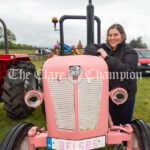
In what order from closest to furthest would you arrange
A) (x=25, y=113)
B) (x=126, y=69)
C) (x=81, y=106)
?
1. (x=81, y=106)
2. (x=126, y=69)
3. (x=25, y=113)

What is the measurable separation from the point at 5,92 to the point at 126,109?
1830 mm

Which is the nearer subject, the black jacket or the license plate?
the license plate

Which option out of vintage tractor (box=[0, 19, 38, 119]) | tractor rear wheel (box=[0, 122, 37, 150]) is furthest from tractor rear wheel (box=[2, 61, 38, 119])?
tractor rear wheel (box=[0, 122, 37, 150])

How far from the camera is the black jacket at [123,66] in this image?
5.16 feet

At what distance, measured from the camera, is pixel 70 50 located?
2.86 m

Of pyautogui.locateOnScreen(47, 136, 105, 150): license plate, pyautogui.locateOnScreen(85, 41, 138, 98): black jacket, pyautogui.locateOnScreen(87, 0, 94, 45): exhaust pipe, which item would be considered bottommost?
pyautogui.locateOnScreen(47, 136, 105, 150): license plate

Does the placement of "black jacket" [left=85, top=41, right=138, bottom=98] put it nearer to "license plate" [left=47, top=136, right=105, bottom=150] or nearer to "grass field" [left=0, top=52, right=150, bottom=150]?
"license plate" [left=47, top=136, right=105, bottom=150]

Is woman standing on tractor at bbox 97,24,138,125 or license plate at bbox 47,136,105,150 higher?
woman standing on tractor at bbox 97,24,138,125

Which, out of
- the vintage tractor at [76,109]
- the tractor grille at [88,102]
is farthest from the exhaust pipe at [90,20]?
the tractor grille at [88,102]

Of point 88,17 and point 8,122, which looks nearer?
point 88,17

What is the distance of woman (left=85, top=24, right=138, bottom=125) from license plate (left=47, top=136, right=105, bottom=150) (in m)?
0.63

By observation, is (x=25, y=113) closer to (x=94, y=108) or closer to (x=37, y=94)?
(x=37, y=94)

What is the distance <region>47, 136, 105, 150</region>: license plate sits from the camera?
1.35 m

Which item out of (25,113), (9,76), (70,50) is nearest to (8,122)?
(25,113)
